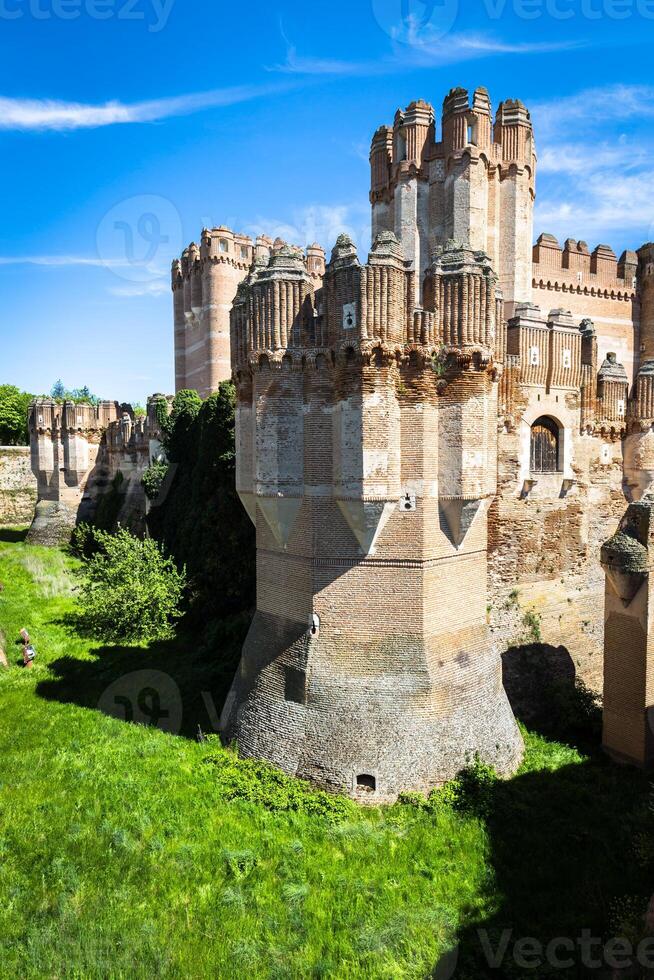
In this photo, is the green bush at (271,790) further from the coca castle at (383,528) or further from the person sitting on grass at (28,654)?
the person sitting on grass at (28,654)

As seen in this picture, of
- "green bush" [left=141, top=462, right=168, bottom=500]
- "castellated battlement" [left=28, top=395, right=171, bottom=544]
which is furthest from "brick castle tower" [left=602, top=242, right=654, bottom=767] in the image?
"castellated battlement" [left=28, top=395, right=171, bottom=544]

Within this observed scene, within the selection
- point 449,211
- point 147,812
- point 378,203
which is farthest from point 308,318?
point 378,203

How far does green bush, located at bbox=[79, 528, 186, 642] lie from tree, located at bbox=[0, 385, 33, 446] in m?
43.2

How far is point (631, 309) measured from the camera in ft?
104

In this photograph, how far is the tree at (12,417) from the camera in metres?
59.9

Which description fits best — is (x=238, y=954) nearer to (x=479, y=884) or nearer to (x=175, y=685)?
(x=479, y=884)

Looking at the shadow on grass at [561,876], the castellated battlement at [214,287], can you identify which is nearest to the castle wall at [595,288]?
the castellated battlement at [214,287]

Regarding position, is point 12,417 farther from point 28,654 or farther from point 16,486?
point 28,654

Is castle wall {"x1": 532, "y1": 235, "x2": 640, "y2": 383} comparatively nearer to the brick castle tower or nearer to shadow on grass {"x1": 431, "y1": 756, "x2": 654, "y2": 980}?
the brick castle tower

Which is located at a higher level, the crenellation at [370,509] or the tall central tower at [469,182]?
the tall central tower at [469,182]

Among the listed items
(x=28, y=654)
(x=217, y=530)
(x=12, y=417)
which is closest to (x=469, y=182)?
(x=217, y=530)

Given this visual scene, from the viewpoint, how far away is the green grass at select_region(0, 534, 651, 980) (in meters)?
8.54

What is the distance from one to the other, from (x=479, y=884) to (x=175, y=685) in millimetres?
10738

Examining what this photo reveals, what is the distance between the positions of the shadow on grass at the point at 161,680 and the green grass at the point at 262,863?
1.24 metres
